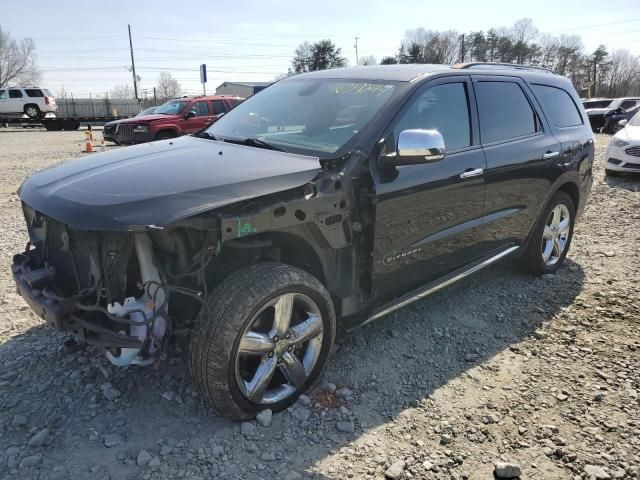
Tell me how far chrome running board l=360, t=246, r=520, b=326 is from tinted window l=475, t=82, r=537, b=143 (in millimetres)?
922

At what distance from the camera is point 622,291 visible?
446 cm

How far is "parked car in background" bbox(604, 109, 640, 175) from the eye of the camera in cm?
935

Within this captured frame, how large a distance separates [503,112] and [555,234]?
148 centimetres

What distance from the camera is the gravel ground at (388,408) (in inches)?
94.6

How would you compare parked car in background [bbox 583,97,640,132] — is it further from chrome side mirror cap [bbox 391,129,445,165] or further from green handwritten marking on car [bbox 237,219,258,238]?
green handwritten marking on car [bbox 237,219,258,238]

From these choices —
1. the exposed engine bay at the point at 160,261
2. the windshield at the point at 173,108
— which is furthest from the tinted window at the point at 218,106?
the exposed engine bay at the point at 160,261

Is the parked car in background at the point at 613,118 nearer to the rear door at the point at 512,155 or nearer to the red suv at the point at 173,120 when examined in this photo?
the red suv at the point at 173,120

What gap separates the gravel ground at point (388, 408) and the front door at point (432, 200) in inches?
21.6

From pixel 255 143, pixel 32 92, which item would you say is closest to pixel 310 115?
pixel 255 143

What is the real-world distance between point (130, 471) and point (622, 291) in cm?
418

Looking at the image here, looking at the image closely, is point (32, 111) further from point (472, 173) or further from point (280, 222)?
point (280, 222)

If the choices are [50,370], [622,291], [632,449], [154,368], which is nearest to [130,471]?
[154,368]

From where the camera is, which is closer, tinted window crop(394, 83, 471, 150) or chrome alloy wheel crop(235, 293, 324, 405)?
chrome alloy wheel crop(235, 293, 324, 405)

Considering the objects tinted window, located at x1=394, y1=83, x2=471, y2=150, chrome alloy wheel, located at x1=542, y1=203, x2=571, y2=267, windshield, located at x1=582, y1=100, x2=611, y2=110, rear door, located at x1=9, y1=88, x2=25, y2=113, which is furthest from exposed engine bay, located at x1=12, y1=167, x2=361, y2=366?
rear door, located at x1=9, y1=88, x2=25, y2=113
